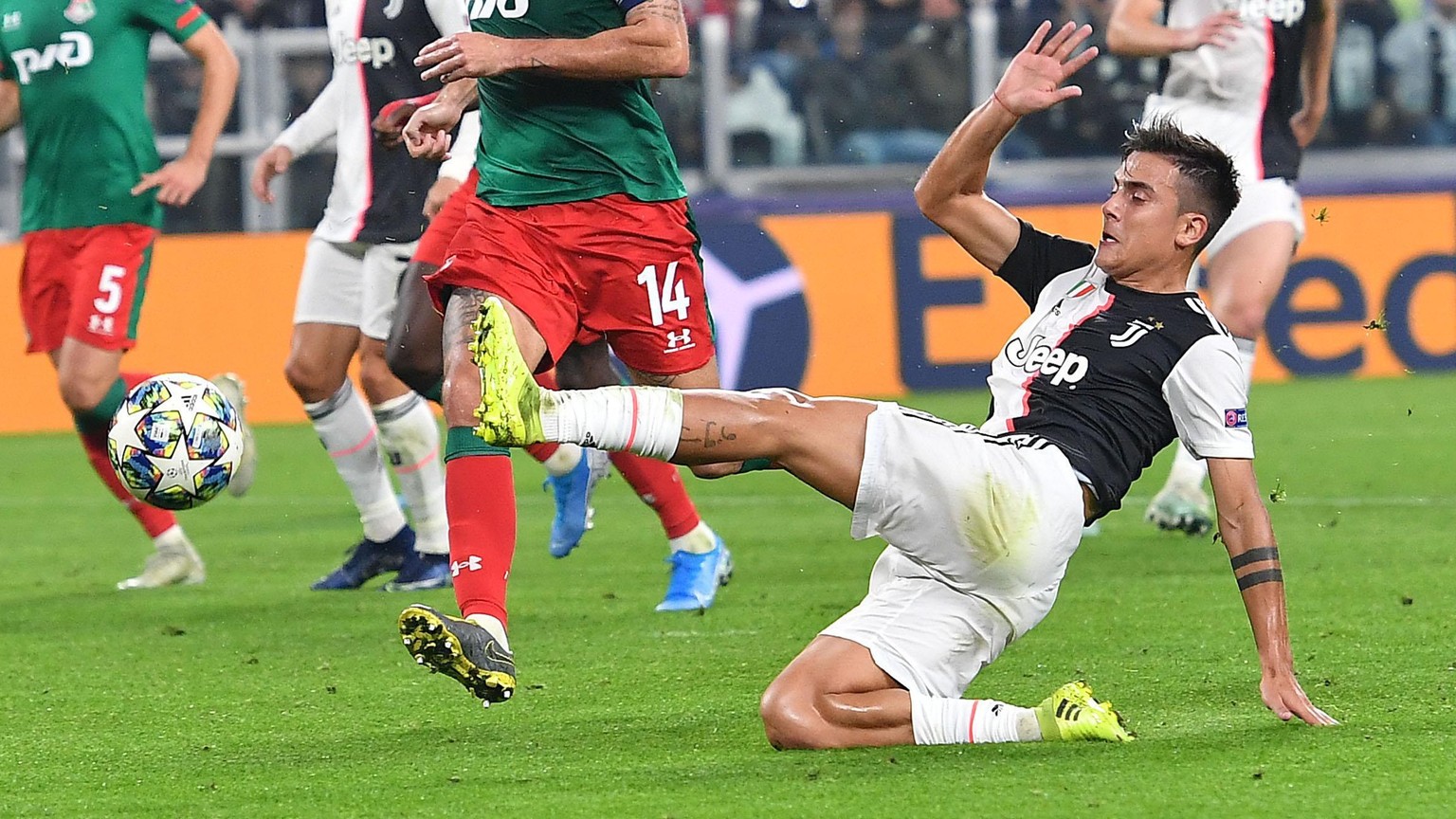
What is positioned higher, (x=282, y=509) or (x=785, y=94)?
(x=785, y=94)

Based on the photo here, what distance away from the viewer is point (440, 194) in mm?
5828

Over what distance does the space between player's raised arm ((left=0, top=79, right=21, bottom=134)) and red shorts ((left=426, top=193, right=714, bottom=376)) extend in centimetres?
288

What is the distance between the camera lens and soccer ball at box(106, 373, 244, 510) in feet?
19.5

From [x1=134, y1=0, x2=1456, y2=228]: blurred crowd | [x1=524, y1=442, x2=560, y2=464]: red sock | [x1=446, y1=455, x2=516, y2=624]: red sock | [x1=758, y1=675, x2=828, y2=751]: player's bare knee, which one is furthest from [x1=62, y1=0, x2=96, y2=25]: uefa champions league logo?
[x1=134, y1=0, x2=1456, y2=228]: blurred crowd

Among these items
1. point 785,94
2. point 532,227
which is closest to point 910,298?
point 785,94

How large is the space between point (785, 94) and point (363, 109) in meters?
7.07

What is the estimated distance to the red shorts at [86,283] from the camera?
6.88 metres

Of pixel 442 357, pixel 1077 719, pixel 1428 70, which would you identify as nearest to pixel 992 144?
pixel 1077 719

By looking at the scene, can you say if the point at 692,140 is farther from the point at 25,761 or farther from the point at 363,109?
the point at 25,761

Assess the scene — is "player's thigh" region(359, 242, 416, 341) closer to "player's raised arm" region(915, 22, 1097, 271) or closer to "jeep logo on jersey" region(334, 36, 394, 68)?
"jeep logo on jersey" region(334, 36, 394, 68)

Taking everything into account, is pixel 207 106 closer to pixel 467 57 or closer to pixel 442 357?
pixel 442 357

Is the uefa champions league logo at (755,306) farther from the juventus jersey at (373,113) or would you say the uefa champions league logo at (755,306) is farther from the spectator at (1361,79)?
the juventus jersey at (373,113)

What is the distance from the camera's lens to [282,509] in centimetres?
920

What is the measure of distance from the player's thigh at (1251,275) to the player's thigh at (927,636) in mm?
3175
